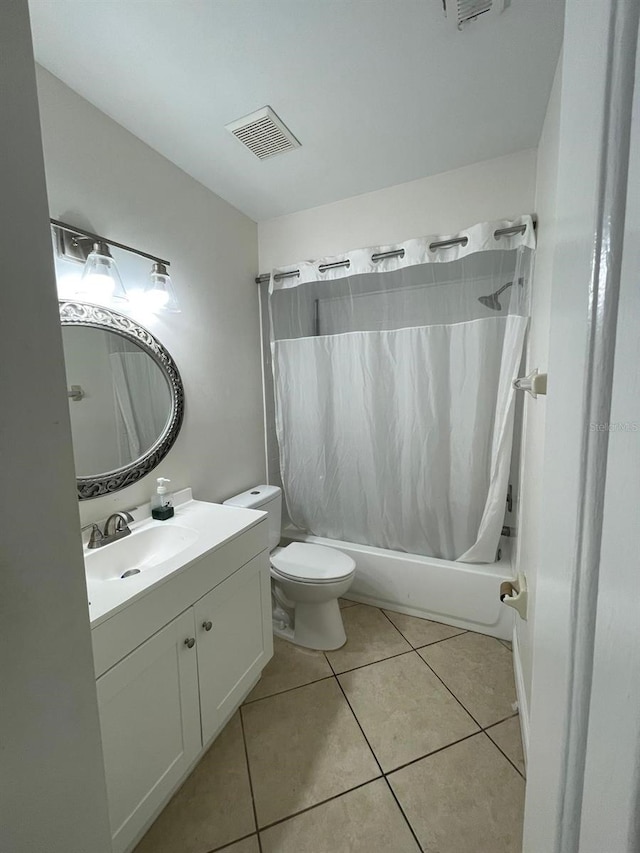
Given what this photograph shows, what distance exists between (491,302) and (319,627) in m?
1.92

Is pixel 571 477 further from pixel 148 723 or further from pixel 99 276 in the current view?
pixel 99 276

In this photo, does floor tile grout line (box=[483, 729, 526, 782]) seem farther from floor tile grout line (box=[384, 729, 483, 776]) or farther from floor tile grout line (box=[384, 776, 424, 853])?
floor tile grout line (box=[384, 776, 424, 853])

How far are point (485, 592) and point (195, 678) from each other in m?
1.45

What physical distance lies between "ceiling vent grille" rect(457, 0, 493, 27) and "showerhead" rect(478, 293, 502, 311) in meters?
1.01

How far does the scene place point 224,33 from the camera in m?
1.09

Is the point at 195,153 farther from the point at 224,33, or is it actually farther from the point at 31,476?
the point at 31,476

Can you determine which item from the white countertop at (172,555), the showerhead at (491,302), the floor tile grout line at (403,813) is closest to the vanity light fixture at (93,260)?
the white countertop at (172,555)

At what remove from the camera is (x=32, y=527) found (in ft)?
1.63

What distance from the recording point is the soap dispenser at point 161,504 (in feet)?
5.02

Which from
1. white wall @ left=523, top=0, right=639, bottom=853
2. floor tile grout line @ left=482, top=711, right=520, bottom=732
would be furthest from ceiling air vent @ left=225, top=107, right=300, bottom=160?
floor tile grout line @ left=482, top=711, right=520, bottom=732

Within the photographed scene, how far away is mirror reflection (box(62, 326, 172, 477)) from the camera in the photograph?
4.35ft

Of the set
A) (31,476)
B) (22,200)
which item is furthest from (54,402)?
(22,200)

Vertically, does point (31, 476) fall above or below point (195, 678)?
above

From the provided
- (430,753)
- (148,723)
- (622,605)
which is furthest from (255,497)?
(622,605)
